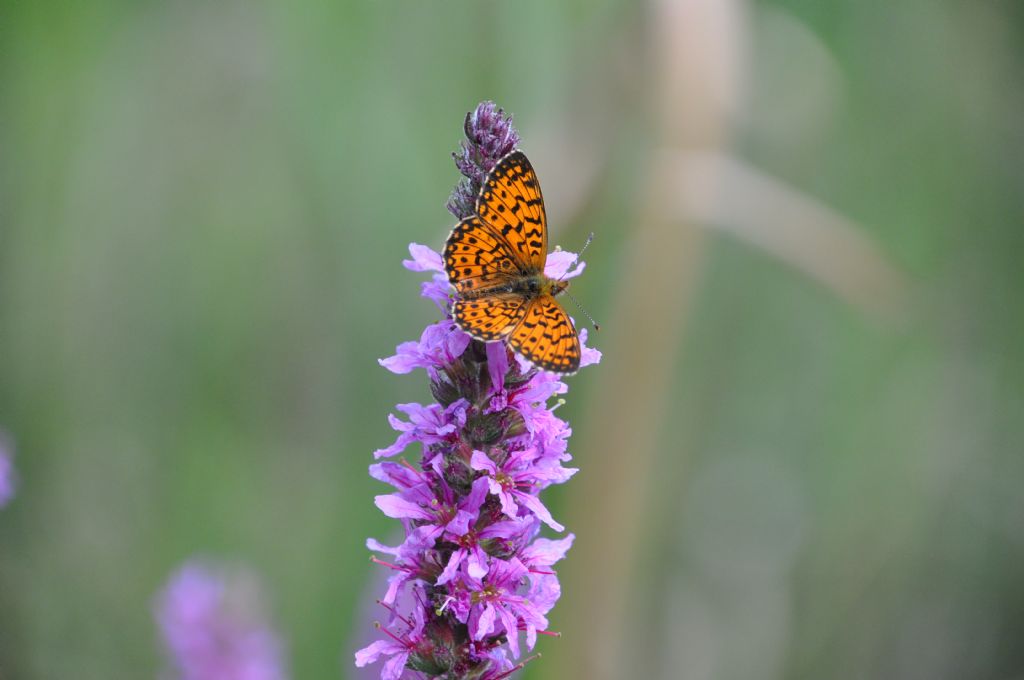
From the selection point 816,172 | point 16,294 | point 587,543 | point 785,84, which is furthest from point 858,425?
point 16,294

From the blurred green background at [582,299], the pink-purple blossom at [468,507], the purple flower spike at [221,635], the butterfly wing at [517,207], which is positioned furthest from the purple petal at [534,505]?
the blurred green background at [582,299]

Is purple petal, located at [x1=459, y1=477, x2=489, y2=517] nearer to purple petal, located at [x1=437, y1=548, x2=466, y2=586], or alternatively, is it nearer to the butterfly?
purple petal, located at [x1=437, y1=548, x2=466, y2=586]

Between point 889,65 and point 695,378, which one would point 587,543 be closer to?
point 695,378

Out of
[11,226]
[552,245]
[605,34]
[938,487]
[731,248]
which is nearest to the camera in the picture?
[552,245]

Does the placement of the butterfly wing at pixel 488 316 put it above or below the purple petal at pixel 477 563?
above

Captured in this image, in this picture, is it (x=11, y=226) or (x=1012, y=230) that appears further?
(x=1012, y=230)

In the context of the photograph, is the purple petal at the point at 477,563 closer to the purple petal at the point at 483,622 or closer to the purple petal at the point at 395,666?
the purple petal at the point at 483,622

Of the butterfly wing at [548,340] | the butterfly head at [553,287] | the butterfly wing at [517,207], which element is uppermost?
the butterfly wing at [517,207]
